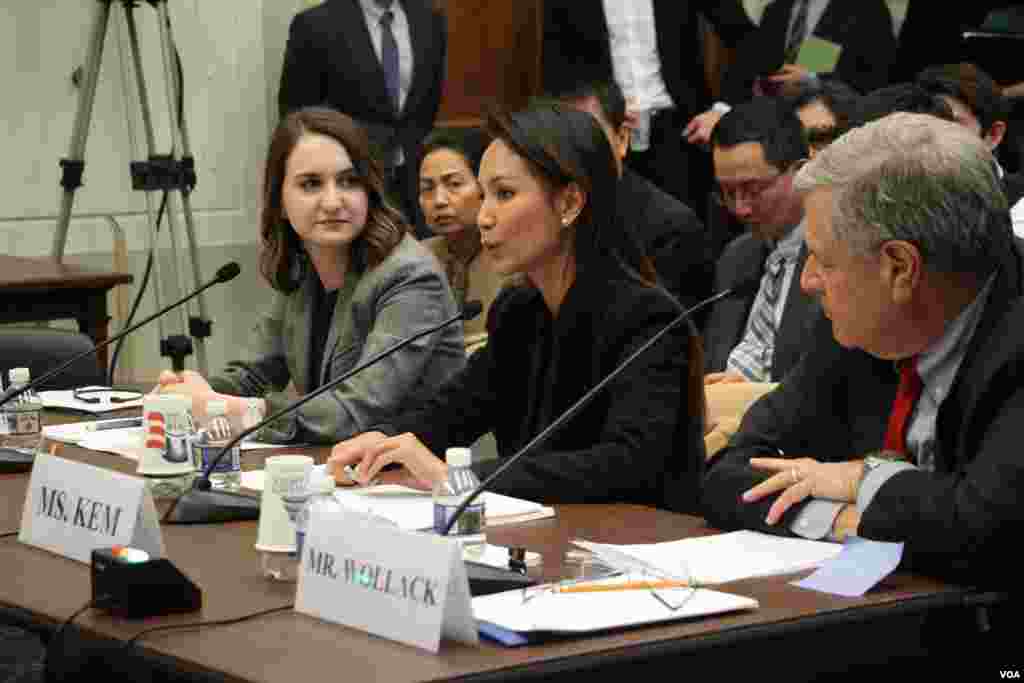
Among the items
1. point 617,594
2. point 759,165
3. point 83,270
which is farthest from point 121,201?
point 617,594

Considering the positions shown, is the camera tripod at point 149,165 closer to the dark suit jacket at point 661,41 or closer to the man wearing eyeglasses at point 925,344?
the dark suit jacket at point 661,41

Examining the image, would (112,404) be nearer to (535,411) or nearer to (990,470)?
(535,411)

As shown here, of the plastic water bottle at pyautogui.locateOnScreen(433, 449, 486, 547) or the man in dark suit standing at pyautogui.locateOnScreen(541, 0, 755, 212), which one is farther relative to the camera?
the man in dark suit standing at pyautogui.locateOnScreen(541, 0, 755, 212)

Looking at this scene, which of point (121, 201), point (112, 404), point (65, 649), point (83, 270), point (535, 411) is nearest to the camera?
point (65, 649)

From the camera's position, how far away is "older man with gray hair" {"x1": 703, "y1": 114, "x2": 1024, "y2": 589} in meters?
2.03

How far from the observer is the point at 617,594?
1.93 meters

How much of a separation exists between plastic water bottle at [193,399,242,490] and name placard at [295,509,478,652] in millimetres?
755

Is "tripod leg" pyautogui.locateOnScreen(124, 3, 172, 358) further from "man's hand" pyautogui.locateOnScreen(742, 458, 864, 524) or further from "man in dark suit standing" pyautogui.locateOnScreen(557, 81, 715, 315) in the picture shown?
"man's hand" pyautogui.locateOnScreen(742, 458, 864, 524)

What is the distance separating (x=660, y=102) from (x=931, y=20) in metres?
0.98

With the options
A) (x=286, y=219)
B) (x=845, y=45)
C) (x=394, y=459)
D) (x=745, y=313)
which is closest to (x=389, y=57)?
(x=845, y=45)

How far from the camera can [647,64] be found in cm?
621

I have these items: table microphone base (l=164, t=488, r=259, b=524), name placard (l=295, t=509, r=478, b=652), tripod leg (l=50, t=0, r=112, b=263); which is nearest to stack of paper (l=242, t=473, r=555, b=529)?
table microphone base (l=164, t=488, r=259, b=524)

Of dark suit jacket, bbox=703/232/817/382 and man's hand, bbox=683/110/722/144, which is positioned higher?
man's hand, bbox=683/110/722/144

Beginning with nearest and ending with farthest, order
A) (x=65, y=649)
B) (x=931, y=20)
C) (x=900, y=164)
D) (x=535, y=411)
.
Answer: (x=65, y=649), (x=900, y=164), (x=535, y=411), (x=931, y=20)
